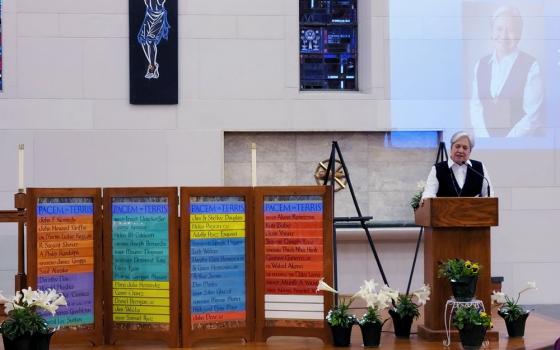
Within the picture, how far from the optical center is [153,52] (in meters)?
8.60

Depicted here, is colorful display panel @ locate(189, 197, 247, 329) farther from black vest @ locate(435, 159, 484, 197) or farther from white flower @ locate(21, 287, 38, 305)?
black vest @ locate(435, 159, 484, 197)

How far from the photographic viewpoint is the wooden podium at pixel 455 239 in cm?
585

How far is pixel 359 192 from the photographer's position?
898 centimetres

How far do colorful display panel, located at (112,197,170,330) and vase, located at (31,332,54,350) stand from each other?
0.59m

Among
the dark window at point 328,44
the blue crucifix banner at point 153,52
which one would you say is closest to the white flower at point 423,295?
the blue crucifix banner at point 153,52

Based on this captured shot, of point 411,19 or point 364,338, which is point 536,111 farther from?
point 364,338

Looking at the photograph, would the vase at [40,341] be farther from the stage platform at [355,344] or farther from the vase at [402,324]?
the vase at [402,324]

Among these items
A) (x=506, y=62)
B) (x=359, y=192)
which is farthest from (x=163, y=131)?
(x=506, y=62)

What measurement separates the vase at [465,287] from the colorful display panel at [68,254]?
234 centimetres

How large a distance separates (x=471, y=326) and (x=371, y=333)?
63 cm

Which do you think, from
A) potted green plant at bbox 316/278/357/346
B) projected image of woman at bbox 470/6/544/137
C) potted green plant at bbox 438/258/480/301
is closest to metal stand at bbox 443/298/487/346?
potted green plant at bbox 438/258/480/301

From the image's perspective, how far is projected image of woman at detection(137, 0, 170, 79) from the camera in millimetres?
8578

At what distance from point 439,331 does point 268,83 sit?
3.61 meters

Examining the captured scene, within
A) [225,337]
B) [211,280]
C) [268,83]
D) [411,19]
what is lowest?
[225,337]
